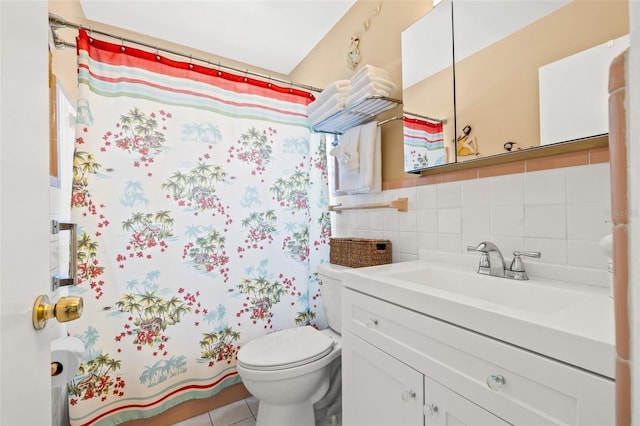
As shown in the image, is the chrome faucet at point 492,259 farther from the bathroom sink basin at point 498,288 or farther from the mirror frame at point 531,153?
the mirror frame at point 531,153

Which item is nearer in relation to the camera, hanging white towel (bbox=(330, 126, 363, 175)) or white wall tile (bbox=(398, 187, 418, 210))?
white wall tile (bbox=(398, 187, 418, 210))

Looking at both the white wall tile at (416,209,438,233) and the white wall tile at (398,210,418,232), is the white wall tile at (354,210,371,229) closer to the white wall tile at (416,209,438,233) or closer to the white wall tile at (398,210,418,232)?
the white wall tile at (398,210,418,232)

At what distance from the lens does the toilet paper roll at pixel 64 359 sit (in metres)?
1.01

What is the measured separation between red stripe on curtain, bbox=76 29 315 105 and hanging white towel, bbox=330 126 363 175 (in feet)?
1.32

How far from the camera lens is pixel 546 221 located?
3.34 ft

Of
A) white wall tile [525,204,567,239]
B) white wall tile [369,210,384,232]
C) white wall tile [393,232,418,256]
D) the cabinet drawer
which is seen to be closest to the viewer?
the cabinet drawer

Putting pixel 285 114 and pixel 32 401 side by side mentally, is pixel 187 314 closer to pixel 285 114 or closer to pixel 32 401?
pixel 32 401

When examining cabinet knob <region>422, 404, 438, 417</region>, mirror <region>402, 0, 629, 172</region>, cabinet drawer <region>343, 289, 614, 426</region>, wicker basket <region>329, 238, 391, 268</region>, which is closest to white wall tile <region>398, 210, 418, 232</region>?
wicker basket <region>329, 238, 391, 268</region>

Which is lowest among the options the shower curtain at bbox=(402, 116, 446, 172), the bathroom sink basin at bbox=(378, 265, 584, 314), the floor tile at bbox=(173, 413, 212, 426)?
the floor tile at bbox=(173, 413, 212, 426)

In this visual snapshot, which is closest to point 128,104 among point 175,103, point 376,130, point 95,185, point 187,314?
point 175,103

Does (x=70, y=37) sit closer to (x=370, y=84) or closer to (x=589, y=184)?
(x=370, y=84)

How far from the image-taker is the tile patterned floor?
63.1 inches

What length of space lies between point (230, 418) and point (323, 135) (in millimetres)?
1834

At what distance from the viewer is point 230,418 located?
64.6 inches
